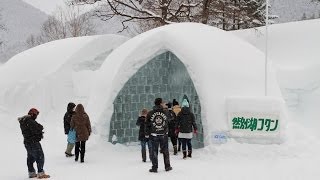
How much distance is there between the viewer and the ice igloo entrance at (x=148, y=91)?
41.4 feet

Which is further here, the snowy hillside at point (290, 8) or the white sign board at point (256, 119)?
the snowy hillside at point (290, 8)

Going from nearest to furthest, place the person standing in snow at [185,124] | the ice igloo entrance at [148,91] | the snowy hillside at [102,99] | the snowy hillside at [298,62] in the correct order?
the snowy hillside at [102,99] < the person standing in snow at [185,124] < the ice igloo entrance at [148,91] < the snowy hillside at [298,62]

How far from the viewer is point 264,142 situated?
35.6 ft

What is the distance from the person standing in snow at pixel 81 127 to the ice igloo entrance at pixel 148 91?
93.3 inches

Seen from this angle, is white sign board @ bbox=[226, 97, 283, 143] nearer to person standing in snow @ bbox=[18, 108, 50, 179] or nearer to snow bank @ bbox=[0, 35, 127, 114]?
person standing in snow @ bbox=[18, 108, 50, 179]

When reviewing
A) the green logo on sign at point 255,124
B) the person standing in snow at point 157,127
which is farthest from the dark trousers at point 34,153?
the green logo on sign at point 255,124

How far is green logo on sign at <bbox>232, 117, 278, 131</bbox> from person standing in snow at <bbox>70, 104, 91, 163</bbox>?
3.66 m

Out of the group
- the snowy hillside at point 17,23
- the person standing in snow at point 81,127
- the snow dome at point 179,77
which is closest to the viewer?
the person standing in snow at point 81,127

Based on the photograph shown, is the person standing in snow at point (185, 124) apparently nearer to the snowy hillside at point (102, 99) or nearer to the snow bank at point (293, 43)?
the snowy hillside at point (102, 99)

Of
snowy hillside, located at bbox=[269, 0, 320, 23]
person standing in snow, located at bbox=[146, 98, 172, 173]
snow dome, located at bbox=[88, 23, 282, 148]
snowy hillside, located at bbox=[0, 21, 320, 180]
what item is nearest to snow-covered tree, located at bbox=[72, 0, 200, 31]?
snowy hillside, located at bbox=[0, 21, 320, 180]

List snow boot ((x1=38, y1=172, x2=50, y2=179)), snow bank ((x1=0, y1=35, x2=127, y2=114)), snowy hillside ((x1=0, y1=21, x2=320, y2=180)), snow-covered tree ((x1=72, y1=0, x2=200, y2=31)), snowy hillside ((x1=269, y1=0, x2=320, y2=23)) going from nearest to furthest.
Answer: snow boot ((x1=38, y1=172, x2=50, y2=179)) < snowy hillside ((x1=0, y1=21, x2=320, y2=180)) < snow bank ((x1=0, y1=35, x2=127, y2=114)) < snow-covered tree ((x1=72, y1=0, x2=200, y2=31)) < snowy hillside ((x1=269, y1=0, x2=320, y2=23))

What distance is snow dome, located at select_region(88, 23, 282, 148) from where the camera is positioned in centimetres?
1175

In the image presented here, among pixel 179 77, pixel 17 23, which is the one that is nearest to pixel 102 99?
pixel 179 77

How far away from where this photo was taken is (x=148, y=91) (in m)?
13.1
